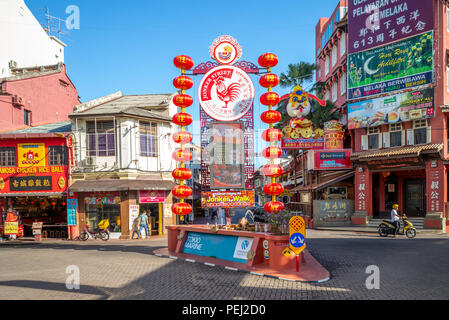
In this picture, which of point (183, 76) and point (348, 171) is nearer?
point (183, 76)

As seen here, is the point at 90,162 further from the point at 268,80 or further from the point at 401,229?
the point at 401,229

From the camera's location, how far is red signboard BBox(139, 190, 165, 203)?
20.9 metres

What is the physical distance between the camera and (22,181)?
21156 mm

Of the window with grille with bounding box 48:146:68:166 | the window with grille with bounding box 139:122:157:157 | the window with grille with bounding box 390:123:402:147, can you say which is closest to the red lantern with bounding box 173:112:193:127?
the window with grille with bounding box 139:122:157:157

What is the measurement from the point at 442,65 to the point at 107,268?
2385 cm

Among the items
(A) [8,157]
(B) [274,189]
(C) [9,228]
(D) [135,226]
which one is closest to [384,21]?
(B) [274,189]

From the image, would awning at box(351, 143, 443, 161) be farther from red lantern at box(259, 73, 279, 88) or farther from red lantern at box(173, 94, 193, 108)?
red lantern at box(173, 94, 193, 108)

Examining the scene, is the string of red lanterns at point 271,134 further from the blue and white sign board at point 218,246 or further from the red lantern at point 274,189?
the blue and white sign board at point 218,246

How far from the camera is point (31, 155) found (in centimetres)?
2125

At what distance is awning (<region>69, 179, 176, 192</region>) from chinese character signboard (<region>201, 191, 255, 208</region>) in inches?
280

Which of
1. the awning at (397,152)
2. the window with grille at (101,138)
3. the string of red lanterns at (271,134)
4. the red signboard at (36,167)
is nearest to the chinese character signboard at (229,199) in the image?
the string of red lanterns at (271,134)

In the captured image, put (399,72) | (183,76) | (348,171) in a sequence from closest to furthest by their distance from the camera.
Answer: (183,76) < (399,72) < (348,171)
